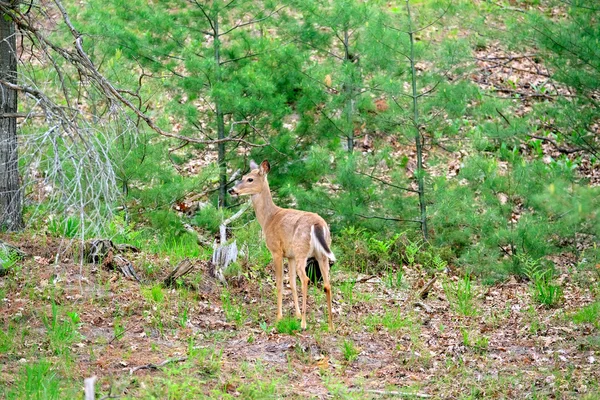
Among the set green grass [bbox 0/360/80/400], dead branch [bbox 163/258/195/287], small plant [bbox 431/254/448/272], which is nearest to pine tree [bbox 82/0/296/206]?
small plant [bbox 431/254/448/272]

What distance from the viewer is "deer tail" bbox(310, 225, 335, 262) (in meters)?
7.90

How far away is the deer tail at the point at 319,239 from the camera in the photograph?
790 cm

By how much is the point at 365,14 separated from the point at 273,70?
5.05 feet

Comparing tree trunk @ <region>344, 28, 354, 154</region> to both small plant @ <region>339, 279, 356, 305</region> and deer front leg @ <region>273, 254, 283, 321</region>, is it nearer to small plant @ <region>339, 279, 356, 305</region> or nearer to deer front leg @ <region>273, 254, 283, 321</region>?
small plant @ <region>339, 279, 356, 305</region>

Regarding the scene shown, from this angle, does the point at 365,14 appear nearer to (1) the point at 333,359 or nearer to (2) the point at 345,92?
(2) the point at 345,92

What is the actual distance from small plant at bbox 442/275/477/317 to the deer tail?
1.86 m

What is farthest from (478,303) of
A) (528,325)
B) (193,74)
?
(193,74)

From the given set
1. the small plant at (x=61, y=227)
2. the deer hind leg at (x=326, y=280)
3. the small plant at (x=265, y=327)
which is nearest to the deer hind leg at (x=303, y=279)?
the deer hind leg at (x=326, y=280)

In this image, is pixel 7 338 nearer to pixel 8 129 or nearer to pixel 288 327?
pixel 288 327

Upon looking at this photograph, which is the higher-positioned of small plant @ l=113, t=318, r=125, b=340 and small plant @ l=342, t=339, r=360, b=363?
small plant @ l=113, t=318, r=125, b=340

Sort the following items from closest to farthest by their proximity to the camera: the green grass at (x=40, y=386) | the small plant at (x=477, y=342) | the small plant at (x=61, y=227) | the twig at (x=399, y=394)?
the green grass at (x=40, y=386), the twig at (x=399, y=394), the small plant at (x=477, y=342), the small plant at (x=61, y=227)

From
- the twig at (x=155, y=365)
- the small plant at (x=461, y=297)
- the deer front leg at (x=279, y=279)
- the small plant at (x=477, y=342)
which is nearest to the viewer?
the twig at (x=155, y=365)

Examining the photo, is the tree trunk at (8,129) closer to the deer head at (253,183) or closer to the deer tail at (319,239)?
the deer head at (253,183)

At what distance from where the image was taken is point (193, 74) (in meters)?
12.4
